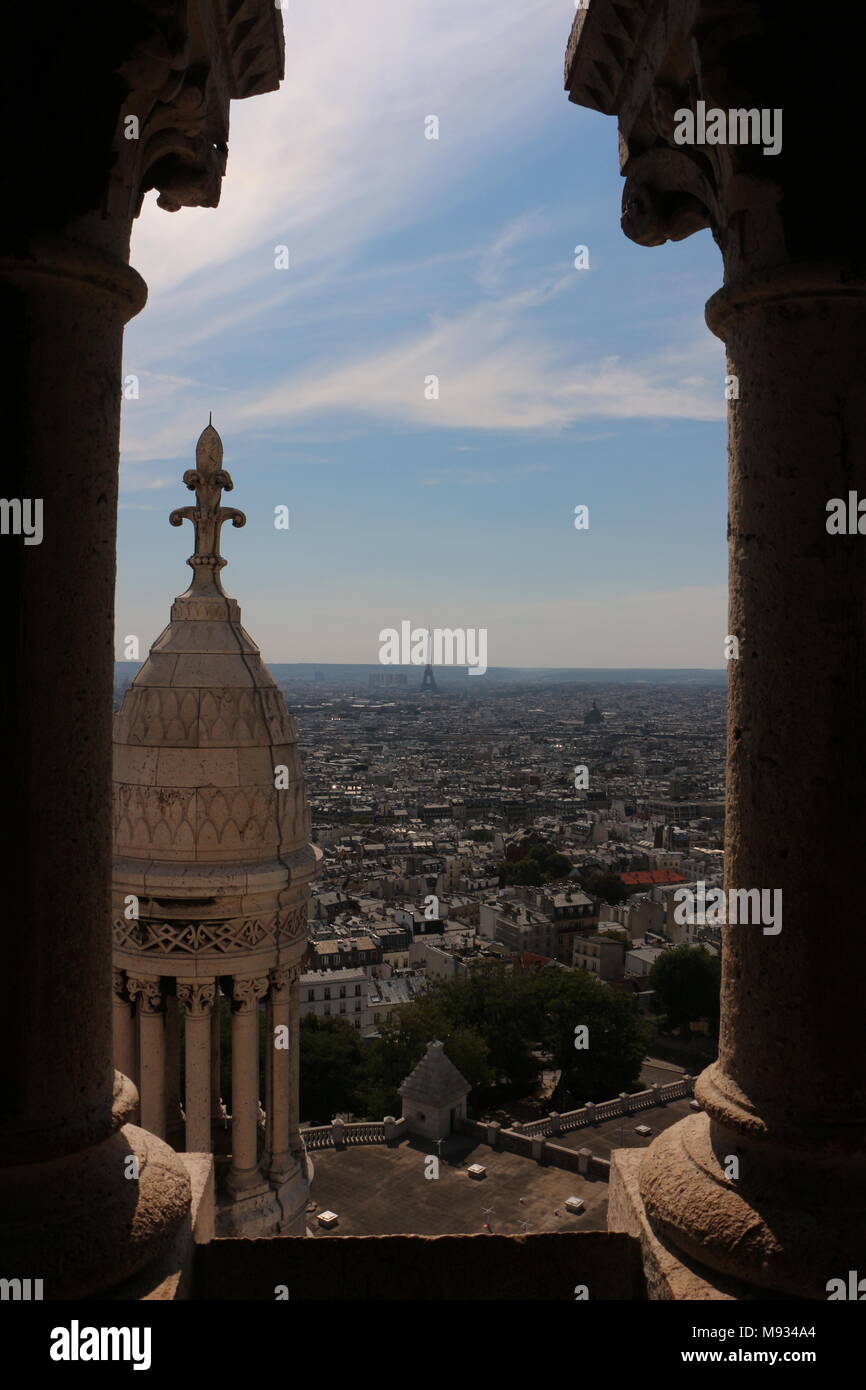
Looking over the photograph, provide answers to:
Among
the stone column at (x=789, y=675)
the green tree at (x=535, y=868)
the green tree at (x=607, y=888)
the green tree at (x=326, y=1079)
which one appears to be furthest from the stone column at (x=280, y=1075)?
the green tree at (x=535, y=868)

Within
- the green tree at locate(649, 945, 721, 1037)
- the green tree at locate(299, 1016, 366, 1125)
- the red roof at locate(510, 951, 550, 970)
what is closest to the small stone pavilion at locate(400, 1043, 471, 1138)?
the green tree at locate(299, 1016, 366, 1125)

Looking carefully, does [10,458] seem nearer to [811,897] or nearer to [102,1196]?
→ [102,1196]

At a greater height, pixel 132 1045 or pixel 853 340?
pixel 853 340

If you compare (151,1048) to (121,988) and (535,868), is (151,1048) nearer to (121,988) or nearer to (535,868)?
(121,988)

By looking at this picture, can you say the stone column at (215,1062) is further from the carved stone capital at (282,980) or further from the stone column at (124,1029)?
the stone column at (124,1029)

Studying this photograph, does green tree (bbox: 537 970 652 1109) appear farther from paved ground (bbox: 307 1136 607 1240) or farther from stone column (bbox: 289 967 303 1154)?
stone column (bbox: 289 967 303 1154)
